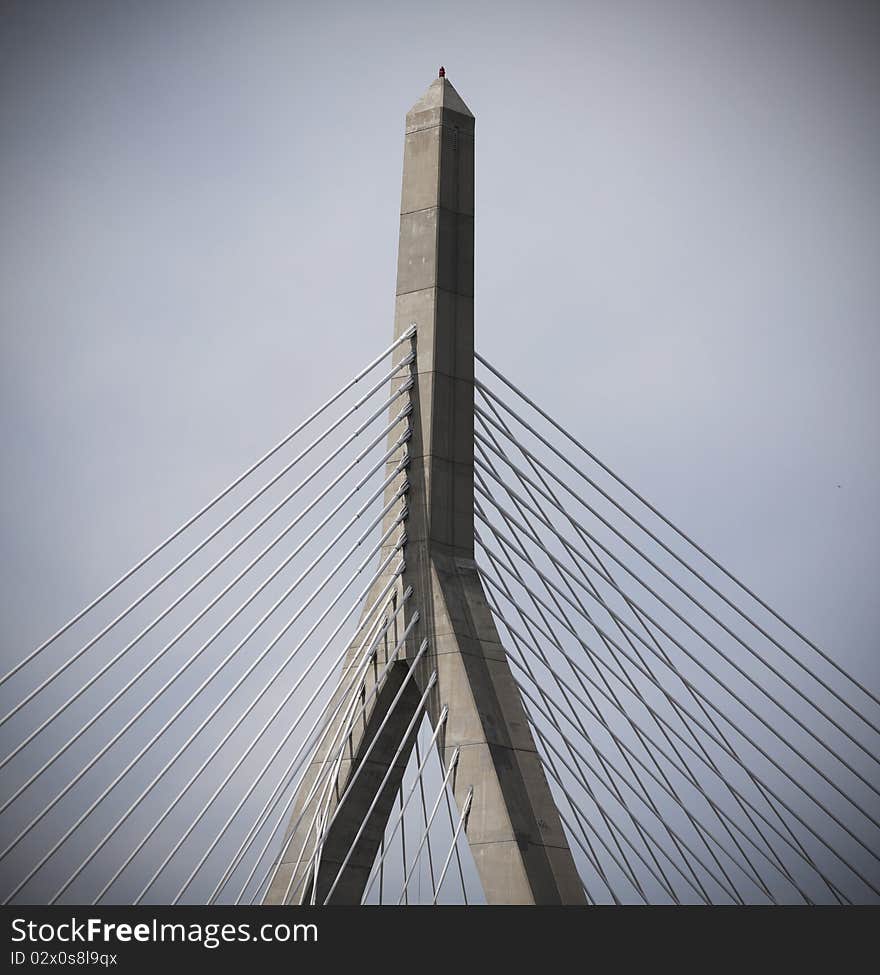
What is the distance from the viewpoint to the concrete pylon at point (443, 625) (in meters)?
20.1

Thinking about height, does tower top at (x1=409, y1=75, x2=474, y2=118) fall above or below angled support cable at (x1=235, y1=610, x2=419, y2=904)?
above

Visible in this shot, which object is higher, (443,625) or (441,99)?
(441,99)

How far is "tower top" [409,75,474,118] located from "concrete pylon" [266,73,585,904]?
23 millimetres

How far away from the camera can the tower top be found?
23328 mm

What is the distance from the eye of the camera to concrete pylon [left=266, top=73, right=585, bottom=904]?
20141 millimetres

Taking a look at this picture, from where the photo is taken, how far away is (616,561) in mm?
22953

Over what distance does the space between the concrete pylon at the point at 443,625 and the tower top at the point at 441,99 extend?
0.02 metres

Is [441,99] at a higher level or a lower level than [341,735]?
higher

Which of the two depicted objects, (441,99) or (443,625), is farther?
(441,99)

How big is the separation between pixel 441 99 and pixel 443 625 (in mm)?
7450

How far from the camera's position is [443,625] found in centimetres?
2114

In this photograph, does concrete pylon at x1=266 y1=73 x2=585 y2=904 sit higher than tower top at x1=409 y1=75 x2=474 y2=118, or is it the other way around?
tower top at x1=409 y1=75 x2=474 y2=118

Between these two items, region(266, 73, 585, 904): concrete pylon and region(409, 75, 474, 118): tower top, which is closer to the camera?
region(266, 73, 585, 904): concrete pylon
